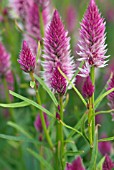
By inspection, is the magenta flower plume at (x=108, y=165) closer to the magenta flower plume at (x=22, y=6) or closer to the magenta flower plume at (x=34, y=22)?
the magenta flower plume at (x=34, y=22)

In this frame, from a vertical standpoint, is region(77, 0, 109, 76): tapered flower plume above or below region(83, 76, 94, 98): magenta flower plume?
above

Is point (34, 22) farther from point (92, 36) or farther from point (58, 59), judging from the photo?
point (92, 36)

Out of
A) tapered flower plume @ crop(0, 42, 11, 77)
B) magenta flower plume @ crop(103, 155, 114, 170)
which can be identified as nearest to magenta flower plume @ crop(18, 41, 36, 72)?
magenta flower plume @ crop(103, 155, 114, 170)

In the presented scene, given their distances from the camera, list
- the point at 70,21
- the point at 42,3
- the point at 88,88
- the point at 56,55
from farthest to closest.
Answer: the point at 70,21 < the point at 42,3 < the point at 56,55 < the point at 88,88

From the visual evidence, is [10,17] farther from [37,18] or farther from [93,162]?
[93,162]

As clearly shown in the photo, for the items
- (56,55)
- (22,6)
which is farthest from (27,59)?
(22,6)

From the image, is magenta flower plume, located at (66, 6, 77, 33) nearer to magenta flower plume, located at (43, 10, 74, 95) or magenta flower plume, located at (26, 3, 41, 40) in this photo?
magenta flower plume, located at (26, 3, 41, 40)
